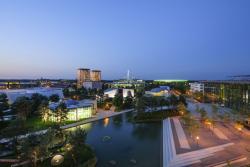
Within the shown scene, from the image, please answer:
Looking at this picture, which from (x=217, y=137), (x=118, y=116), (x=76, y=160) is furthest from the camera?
(x=118, y=116)

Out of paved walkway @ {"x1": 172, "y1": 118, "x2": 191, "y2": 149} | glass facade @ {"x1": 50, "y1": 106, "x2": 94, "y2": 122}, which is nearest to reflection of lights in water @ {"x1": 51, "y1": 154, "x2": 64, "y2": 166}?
paved walkway @ {"x1": 172, "y1": 118, "x2": 191, "y2": 149}

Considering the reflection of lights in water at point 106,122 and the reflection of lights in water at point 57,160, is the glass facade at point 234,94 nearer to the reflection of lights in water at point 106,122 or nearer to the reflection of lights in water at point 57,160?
the reflection of lights in water at point 106,122

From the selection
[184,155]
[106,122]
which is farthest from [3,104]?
[184,155]

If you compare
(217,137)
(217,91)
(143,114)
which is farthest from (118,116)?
(217,91)

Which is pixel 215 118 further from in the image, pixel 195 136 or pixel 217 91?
pixel 217 91

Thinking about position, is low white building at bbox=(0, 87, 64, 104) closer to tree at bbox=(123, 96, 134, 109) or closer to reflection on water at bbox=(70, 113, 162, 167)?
tree at bbox=(123, 96, 134, 109)

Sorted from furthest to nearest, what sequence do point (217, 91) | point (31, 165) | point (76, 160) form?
point (217, 91), point (76, 160), point (31, 165)
